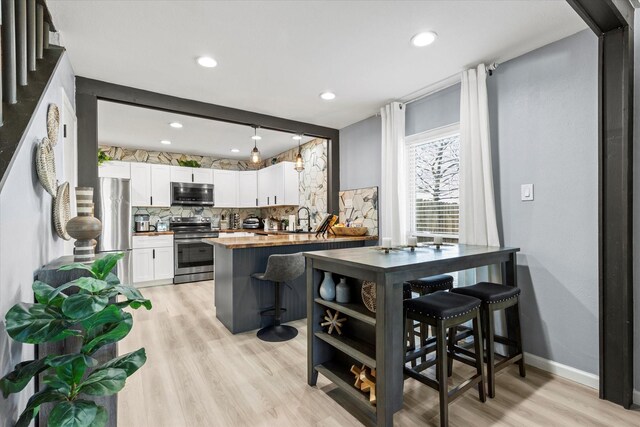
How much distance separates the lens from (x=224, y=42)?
225cm

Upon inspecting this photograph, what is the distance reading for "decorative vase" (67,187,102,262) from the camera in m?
1.60

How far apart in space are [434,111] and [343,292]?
220 centimetres

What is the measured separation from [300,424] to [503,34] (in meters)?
2.89

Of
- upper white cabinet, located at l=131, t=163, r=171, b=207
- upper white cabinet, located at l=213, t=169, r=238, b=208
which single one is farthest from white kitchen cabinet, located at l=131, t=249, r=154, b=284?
upper white cabinet, located at l=213, t=169, r=238, b=208

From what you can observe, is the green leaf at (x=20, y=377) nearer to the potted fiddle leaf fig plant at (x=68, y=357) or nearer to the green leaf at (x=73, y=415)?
the potted fiddle leaf fig plant at (x=68, y=357)

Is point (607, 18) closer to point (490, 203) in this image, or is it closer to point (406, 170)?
point (490, 203)

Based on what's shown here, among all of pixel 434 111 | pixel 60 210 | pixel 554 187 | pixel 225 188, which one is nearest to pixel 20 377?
pixel 60 210

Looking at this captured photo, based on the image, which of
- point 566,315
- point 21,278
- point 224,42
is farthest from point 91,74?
point 566,315

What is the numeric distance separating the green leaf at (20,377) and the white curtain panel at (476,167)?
2816 millimetres

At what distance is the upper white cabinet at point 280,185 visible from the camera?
548 cm

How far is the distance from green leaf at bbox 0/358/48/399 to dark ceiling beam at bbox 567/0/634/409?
9.46ft

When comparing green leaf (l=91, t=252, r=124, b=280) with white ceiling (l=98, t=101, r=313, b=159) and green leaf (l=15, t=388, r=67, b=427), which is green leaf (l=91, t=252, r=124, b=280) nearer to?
green leaf (l=15, t=388, r=67, b=427)

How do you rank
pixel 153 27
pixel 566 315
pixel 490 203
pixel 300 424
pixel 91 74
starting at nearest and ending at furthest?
pixel 300 424 → pixel 153 27 → pixel 566 315 → pixel 490 203 → pixel 91 74

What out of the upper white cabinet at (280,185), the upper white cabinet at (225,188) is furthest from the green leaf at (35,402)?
the upper white cabinet at (225,188)
